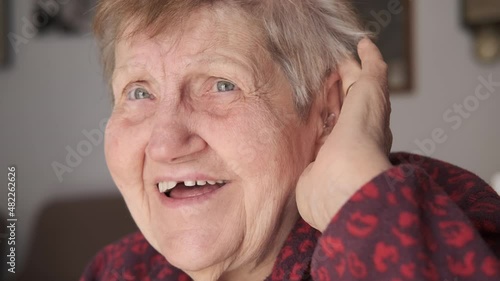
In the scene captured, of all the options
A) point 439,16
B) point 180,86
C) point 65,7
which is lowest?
point 180,86

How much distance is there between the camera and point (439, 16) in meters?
3.25

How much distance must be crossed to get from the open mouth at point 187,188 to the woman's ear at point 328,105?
0.20 meters

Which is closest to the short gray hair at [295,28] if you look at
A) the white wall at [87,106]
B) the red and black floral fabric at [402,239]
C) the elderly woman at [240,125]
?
the elderly woman at [240,125]

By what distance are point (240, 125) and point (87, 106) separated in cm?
228

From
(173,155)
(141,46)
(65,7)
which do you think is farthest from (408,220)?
(65,7)

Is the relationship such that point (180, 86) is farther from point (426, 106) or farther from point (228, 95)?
point (426, 106)

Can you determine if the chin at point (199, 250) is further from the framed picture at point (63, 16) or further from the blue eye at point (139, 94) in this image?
the framed picture at point (63, 16)

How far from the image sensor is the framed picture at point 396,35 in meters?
3.27

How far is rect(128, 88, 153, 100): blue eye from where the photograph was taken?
1.13m

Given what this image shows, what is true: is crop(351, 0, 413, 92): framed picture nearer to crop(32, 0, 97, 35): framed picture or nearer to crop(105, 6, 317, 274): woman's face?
crop(32, 0, 97, 35): framed picture

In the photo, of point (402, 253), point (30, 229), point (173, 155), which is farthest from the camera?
point (30, 229)

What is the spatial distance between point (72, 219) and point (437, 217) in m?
2.62

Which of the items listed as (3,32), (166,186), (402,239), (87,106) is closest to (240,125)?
(166,186)

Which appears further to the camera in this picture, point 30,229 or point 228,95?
point 30,229
